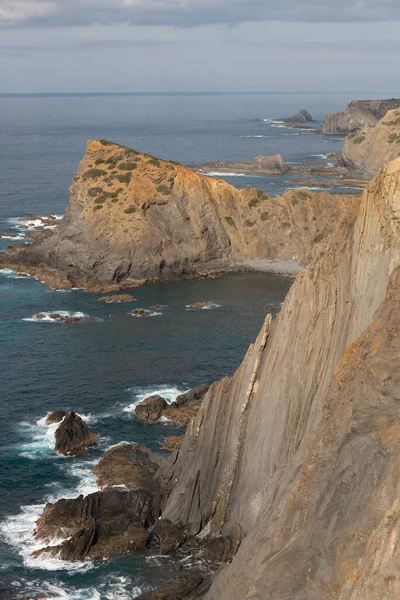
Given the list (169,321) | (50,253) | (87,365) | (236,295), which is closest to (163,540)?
(87,365)

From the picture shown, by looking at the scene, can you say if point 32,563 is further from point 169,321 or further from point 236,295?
point 236,295

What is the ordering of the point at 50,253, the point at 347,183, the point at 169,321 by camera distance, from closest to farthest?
the point at 169,321
the point at 50,253
the point at 347,183

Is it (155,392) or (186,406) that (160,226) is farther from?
(186,406)

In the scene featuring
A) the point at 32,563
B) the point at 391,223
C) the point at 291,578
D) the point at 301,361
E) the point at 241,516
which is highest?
the point at 391,223

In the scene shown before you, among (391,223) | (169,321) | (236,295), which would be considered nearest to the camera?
(391,223)

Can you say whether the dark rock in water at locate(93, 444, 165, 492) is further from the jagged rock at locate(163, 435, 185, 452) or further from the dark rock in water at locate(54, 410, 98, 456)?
the dark rock in water at locate(54, 410, 98, 456)

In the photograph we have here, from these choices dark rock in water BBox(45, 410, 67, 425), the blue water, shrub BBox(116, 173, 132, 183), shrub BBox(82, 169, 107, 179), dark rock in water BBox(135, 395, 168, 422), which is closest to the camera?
the blue water

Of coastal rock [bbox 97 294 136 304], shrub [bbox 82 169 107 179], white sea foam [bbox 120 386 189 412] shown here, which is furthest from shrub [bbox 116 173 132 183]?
white sea foam [bbox 120 386 189 412]
